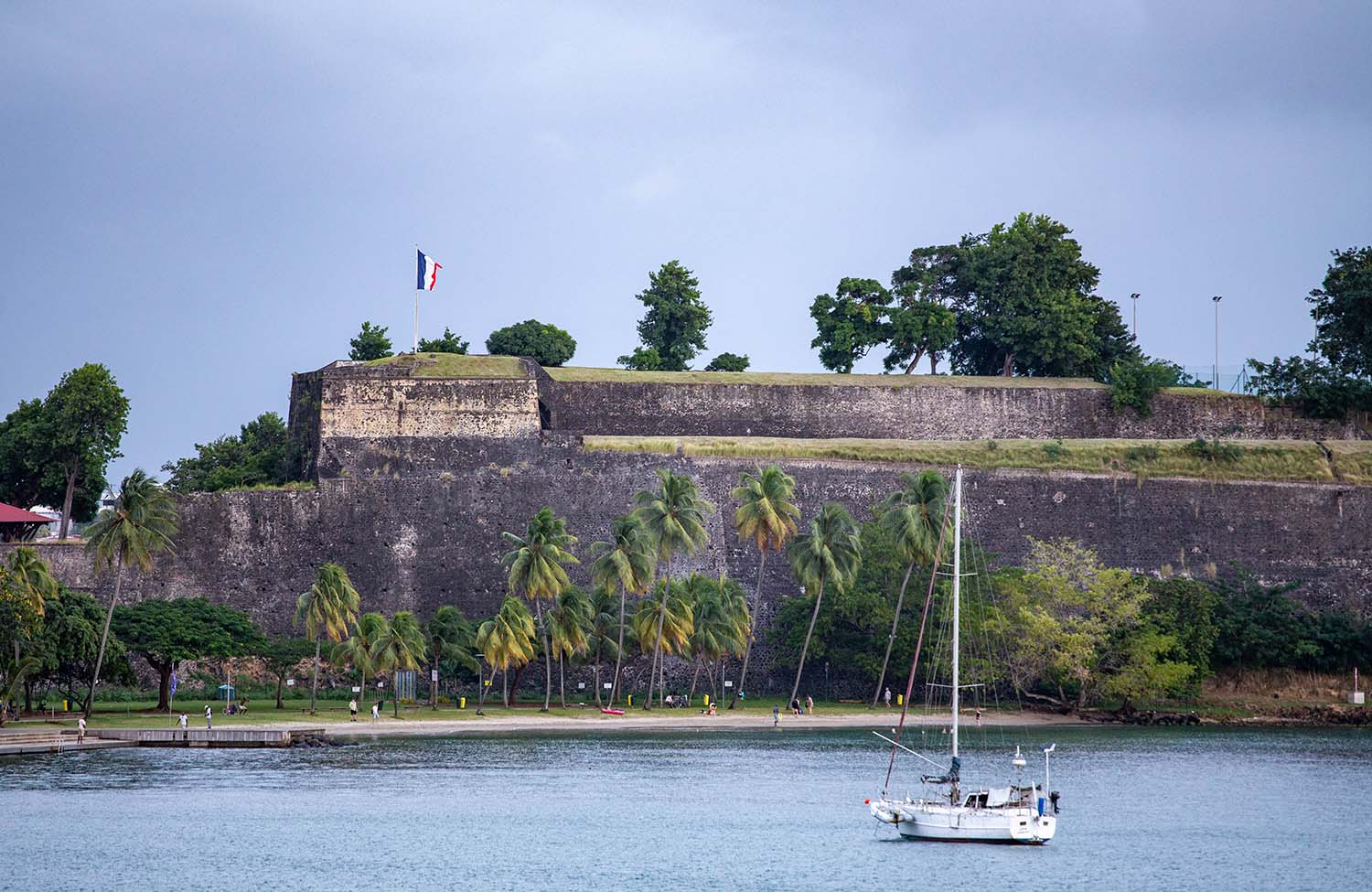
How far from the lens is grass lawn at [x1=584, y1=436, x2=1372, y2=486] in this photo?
6378 cm

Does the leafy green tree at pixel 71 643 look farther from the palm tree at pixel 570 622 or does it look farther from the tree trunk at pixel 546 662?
the palm tree at pixel 570 622

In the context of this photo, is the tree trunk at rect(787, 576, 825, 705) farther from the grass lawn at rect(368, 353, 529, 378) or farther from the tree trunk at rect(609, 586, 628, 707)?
the grass lawn at rect(368, 353, 529, 378)

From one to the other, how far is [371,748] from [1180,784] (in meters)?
20.8

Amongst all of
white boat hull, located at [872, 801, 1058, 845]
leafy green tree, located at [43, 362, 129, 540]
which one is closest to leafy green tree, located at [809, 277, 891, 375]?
leafy green tree, located at [43, 362, 129, 540]

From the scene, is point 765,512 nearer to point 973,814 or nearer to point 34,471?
point 973,814

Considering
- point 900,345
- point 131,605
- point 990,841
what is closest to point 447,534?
point 131,605

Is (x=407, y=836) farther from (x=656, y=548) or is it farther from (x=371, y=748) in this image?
(x=656, y=548)

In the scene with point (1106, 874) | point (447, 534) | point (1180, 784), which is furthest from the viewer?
point (447, 534)

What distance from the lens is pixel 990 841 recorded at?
34.5 metres

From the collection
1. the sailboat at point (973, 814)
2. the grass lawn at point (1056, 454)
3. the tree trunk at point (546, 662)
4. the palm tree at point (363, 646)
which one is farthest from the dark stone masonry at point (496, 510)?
the sailboat at point (973, 814)

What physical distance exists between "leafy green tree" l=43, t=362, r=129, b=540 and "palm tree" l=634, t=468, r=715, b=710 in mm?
21098

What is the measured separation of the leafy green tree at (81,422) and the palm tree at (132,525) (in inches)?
478

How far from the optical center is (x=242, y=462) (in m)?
73.7

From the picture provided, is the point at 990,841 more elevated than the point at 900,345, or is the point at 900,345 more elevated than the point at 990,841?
the point at 900,345
